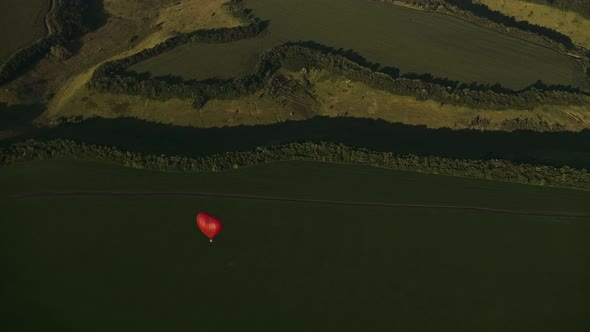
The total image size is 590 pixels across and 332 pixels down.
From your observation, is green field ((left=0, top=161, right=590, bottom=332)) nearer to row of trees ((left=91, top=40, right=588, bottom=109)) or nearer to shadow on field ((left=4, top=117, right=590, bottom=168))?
shadow on field ((left=4, top=117, right=590, bottom=168))

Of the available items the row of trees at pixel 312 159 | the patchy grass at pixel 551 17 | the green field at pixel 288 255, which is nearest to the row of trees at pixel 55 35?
the row of trees at pixel 312 159

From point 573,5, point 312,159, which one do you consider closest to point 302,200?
point 312,159

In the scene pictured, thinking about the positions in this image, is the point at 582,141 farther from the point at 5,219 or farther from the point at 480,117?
the point at 5,219

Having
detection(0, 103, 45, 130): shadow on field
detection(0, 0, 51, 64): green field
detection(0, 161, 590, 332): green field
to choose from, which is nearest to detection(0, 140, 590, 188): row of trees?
detection(0, 161, 590, 332): green field

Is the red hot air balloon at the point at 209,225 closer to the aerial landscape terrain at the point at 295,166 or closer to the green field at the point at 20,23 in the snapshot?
the aerial landscape terrain at the point at 295,166

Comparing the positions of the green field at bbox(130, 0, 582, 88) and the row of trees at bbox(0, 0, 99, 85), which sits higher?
the green field at bbox(130, 0, 582, 88)

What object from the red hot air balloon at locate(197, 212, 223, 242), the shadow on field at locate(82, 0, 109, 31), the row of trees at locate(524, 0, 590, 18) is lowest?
the red hot air balloon at locate(197, 212, 223, 242)

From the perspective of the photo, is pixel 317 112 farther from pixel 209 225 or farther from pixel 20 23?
pixel 20 23
